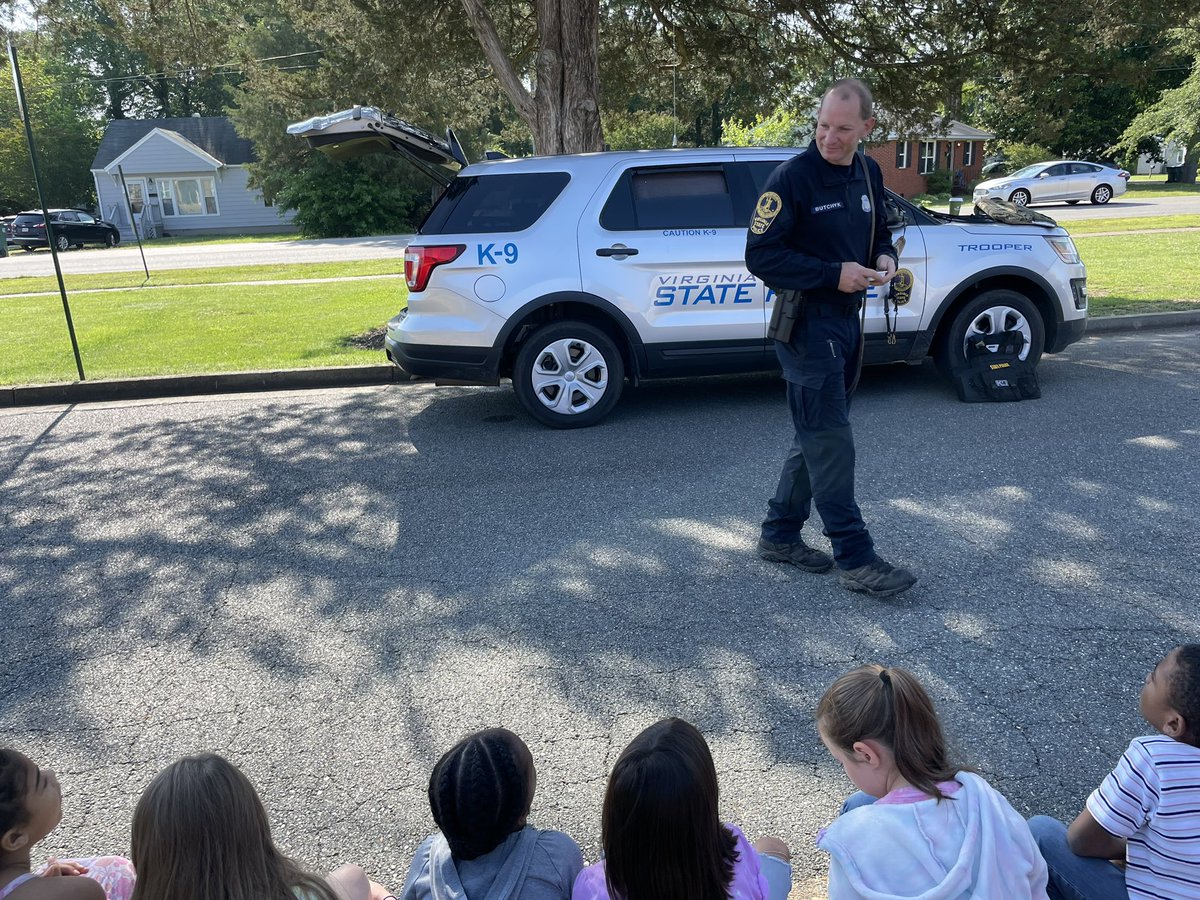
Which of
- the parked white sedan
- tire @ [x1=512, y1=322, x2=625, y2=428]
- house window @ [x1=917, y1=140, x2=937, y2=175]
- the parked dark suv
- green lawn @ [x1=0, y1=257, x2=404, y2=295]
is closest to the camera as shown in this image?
tire @ [x1=512, y1=322, x2=625, y2=428]

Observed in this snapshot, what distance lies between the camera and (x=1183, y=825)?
1958 millimetres

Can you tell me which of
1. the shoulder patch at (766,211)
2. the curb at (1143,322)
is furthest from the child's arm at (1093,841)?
the curb at (1143,322)

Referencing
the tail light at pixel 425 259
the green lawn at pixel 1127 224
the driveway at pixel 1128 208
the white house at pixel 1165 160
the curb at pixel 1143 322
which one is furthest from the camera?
the white house at pixel 1165 160

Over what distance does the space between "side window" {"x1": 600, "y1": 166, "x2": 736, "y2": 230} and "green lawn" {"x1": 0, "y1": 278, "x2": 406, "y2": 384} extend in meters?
3.50

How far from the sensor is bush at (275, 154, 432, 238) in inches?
1336

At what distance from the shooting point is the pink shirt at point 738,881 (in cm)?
201

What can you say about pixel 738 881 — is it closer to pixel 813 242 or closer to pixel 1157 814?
pixel 1157 814

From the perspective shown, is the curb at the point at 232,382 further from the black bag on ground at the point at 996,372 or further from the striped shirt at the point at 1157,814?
the striped shirt at the point at 1157,814

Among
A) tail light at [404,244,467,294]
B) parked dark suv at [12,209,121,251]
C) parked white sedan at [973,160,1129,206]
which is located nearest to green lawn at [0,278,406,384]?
tail light at [404,244,467,294]

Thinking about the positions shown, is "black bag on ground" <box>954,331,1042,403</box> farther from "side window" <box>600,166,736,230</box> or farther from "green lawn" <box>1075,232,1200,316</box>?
"green lawn" <box>1075,232,1200,316</box>

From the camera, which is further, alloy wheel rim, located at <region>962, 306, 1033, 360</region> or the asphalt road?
alloy wheel rim, located at <region>962, 306, 1033, 360</region>

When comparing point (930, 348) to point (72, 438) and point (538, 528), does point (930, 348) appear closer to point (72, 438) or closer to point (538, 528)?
point (538, 528)

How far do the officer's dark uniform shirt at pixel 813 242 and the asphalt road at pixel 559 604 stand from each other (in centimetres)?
111

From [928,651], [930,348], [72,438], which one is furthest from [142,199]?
[928,651]
